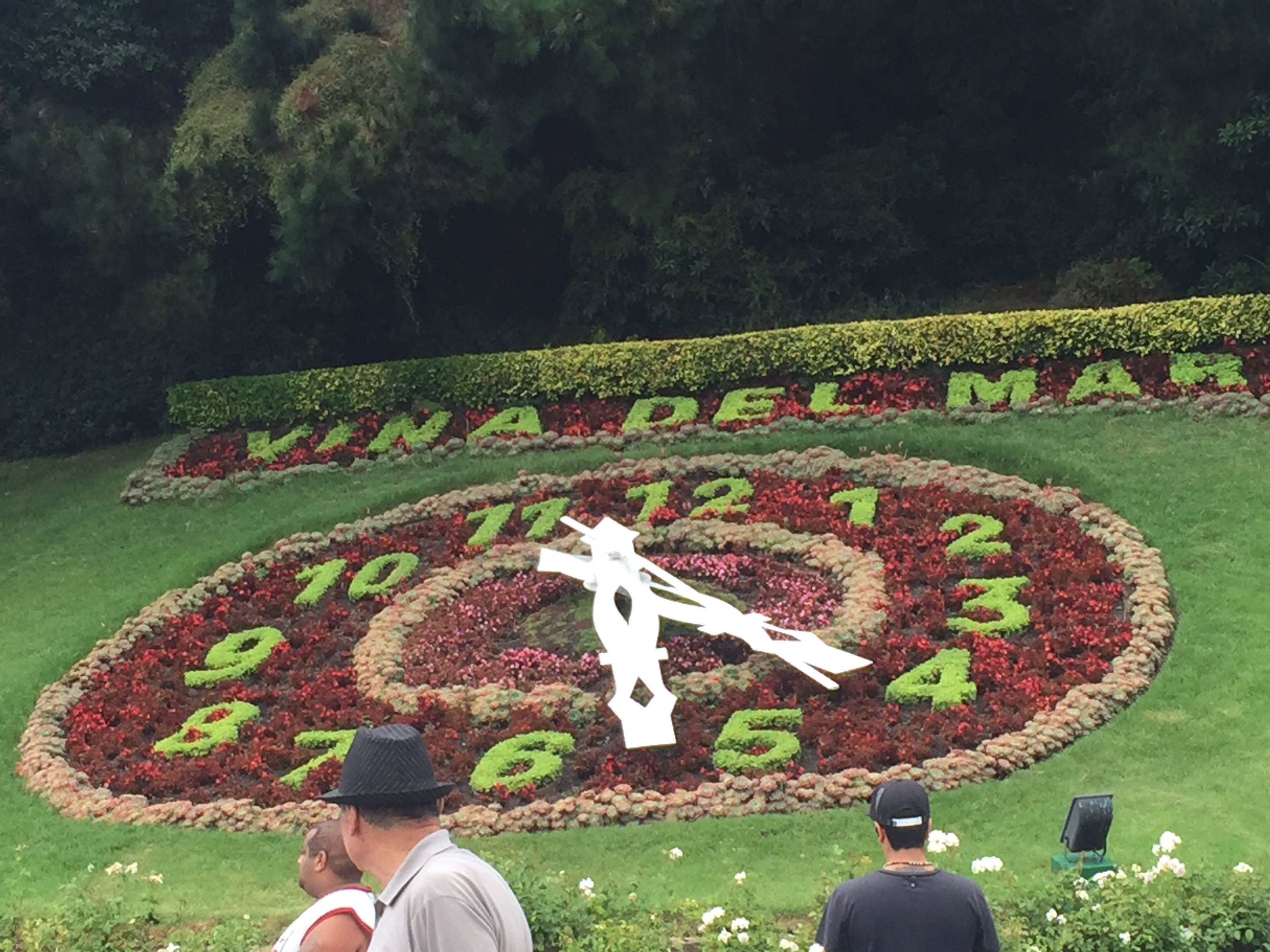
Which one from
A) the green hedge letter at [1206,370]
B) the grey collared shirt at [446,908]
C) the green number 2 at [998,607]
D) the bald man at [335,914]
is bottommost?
the green number 2 at [998,607]

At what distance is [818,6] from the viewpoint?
18.0 meters

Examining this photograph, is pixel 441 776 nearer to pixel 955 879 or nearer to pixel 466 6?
pixel 955 879

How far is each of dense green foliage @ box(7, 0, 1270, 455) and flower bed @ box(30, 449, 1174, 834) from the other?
475 centimetres

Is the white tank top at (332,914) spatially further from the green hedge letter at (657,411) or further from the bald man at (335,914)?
the green hedge letter at (657,411)

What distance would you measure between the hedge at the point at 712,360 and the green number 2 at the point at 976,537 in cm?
312

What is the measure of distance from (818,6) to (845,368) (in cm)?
638

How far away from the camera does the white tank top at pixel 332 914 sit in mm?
3385

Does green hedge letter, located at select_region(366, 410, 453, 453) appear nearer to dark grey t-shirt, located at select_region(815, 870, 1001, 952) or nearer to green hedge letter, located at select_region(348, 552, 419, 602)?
green hedge letter, located at select_region(348, 552, 419, 602)

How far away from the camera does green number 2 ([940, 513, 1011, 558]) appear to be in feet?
33.6

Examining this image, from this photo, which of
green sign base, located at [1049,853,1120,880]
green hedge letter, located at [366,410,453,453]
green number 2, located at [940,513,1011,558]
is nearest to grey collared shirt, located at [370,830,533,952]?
green sign base, located at [1049,853,1120,880]

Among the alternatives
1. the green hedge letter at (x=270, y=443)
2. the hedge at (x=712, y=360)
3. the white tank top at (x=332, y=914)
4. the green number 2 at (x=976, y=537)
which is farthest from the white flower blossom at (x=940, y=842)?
the green hedge letter at (x=270, y=443)

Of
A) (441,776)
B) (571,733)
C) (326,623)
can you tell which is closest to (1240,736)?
(571,733)

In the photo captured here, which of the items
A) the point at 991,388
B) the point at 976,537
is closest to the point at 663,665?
the point at 976,537

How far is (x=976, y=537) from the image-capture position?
10.4m
